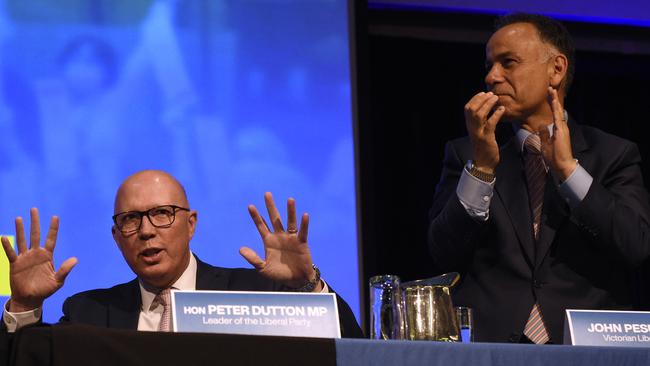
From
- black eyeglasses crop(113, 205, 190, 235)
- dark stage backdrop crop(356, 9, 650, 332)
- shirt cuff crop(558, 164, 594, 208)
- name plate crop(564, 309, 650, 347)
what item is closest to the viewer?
name plate crop(564, 309, 650, 347)

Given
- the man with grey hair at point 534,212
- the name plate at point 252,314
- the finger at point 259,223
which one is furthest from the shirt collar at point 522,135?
the name plate at point 252,314

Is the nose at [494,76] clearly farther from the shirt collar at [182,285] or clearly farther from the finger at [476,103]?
the shirt collar at [182,285]

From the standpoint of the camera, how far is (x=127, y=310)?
251 cm

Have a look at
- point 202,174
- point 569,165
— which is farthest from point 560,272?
point 202,174

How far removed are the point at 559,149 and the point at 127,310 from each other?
3.80 ft

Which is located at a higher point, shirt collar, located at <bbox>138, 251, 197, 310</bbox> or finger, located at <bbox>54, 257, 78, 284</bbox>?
shirt collar, located at <bbox>138, 251, 197, 310</bbox>

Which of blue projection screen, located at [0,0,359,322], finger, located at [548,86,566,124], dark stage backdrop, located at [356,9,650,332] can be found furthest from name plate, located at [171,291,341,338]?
dark stage backdrop, located at [356,9,650,332]

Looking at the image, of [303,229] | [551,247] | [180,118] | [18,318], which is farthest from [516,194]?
[180,118]

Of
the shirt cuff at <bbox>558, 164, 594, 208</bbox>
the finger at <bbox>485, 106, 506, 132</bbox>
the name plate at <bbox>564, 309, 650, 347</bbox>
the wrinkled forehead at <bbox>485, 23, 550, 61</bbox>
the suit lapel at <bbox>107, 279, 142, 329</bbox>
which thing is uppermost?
the wrinkled forehead at <bbox>485, 23, 550, 61</bbox>

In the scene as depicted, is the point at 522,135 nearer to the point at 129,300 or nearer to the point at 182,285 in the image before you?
the point at 182,285

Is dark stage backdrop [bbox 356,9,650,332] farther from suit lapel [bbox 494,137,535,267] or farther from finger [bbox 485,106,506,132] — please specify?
finger [bbox 485,106,506,132]

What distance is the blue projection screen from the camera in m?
3.47

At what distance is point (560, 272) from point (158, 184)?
1082 mm

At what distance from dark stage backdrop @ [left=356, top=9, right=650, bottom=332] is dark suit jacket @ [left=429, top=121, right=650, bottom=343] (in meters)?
2.19
